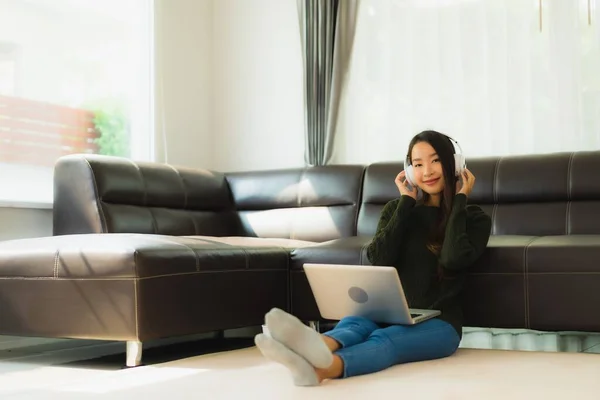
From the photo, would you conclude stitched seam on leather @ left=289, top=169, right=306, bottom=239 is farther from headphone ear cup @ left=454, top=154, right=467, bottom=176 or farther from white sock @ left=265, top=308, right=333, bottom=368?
white sock @ left=265, top=308, right=333, bottom=368

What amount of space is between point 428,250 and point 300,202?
146 cm

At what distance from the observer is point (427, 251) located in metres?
2.83

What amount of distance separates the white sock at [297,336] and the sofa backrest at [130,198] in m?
1.65

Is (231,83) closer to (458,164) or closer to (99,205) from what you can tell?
(99,205)

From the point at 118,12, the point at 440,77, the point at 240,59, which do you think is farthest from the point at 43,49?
the point at 440,77

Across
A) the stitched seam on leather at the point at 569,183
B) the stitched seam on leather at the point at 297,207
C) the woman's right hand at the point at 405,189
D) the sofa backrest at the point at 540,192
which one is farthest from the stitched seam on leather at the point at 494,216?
the stitched seam on leather at the point at 297,207

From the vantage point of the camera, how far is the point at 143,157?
15.2ft

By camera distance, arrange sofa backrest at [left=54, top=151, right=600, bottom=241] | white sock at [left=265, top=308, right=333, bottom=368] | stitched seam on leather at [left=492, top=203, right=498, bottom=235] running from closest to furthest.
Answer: white sock at [left=265, top=308, right=333, bottom=368], sofa backrest at [left=54, top=151, right=600, bottom=241], stitched seam on leather at [left=492, top=203, right=498, bottom=235]

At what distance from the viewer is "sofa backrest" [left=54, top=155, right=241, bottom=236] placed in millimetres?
3492

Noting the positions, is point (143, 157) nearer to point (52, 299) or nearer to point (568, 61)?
point (52, 299)

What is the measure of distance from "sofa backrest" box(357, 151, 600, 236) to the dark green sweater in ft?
2.71

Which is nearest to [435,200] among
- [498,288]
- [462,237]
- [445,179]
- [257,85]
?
[445,179]

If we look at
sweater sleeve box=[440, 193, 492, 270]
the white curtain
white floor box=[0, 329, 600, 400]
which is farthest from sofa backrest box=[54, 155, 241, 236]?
sweater sleeve box=[440, 193, 492, 270]

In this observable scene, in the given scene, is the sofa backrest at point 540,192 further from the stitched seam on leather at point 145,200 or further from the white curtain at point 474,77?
the stitched seam on leather at point 145,200
